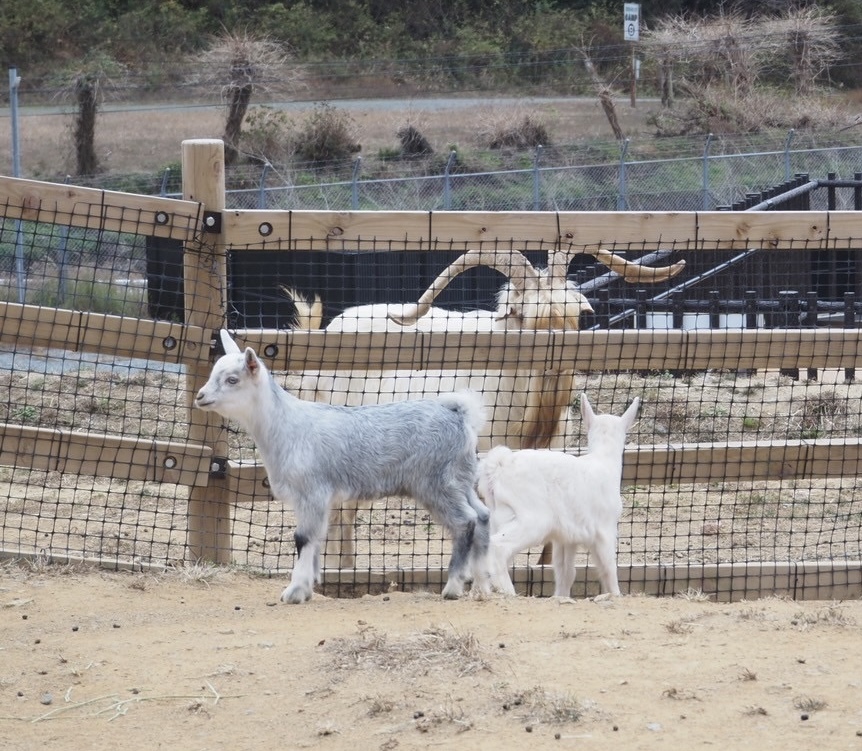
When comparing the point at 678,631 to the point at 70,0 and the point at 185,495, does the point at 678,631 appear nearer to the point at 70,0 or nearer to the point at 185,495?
A: the point at 185,495

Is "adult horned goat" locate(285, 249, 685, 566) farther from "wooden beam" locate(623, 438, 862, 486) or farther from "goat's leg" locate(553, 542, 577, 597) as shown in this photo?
"goat's leg" locate(553, 542, 577, 597)

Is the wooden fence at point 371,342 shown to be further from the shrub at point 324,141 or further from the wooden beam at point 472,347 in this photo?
the shrub at point 324,141

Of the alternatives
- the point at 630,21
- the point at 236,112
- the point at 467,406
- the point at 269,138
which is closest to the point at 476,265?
the point at 467,406

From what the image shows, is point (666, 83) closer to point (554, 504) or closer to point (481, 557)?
point (554, 504)

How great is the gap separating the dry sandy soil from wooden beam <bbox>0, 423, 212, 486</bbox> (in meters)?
0.69

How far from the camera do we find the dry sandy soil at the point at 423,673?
439cm

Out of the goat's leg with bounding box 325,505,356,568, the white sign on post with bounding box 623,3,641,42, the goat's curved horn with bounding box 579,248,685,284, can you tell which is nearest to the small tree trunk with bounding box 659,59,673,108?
the white sign on post with bounding box 623,3,641,42

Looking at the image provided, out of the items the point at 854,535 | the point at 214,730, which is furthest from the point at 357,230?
the point at 854,535

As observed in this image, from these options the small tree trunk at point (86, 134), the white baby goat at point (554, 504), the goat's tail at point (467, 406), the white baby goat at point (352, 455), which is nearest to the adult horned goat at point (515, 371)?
the white baby goat at point (554, 504)

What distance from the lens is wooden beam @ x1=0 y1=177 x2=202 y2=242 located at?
6.59m

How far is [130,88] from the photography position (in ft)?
127

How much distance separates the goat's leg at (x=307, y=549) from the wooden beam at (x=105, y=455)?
724 mm

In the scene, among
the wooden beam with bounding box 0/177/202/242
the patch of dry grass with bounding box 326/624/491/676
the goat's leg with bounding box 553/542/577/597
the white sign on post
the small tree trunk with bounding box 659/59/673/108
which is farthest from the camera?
the small tree trunk with bounding box 659/59/673/108

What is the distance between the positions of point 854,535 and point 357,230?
4.17 meters
